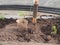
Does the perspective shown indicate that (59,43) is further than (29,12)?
No

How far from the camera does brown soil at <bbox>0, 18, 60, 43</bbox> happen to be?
3.12 meters

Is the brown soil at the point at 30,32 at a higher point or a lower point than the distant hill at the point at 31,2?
lower

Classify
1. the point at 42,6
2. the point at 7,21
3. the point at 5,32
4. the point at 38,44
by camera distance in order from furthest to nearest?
the point at 42,6 → the point at 7,21 → the point at 5,32 → the point at 38,44

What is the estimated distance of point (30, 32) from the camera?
325 centimetres

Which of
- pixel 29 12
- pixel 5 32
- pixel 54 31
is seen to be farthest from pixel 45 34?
pixel 29 12

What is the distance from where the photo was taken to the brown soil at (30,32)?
3.12 metres

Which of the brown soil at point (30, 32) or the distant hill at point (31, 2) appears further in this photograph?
the distant hill at point (31, 2)

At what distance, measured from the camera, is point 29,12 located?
3.92 m

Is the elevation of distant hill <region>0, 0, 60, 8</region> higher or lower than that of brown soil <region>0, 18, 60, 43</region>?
higher

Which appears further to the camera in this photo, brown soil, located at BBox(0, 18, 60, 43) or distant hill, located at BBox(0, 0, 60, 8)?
distant hill, located at BBox(0, 0, 60, 8)

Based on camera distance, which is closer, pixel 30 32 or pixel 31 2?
pixel 30 32

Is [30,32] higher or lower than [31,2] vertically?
lower

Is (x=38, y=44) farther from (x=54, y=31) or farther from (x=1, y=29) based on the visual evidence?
(x=1, y=29)

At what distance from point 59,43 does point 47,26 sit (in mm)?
403
